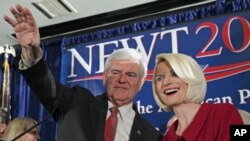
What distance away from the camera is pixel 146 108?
3.01 meters

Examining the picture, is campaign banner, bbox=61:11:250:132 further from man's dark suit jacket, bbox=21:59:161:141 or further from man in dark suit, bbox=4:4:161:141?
man's dark suit jacket, bbox=21:59:161:141

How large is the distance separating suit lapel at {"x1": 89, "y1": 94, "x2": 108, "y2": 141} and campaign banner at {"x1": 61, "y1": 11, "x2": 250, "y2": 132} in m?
1.63

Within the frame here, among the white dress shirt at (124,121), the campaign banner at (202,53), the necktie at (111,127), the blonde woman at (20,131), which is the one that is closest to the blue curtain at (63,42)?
the campaign banner at (202,53)

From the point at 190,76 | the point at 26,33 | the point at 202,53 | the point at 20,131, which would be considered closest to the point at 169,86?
the point at 190,76

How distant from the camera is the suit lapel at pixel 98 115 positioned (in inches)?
48.6

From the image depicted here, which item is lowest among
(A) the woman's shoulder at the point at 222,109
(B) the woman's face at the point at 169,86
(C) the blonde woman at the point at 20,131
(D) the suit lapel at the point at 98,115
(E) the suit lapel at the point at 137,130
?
(C) the blonde woman at the point at 20,131

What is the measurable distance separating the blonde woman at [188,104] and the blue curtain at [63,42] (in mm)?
2041

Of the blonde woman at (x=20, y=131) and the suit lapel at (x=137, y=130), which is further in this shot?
the blonde woman at (x=20, y=131)

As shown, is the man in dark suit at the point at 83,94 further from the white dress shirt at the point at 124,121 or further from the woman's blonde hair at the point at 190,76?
the woman's blonde hair at the point at 190,76

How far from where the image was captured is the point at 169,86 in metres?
1.09

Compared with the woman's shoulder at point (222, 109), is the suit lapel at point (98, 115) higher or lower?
lower

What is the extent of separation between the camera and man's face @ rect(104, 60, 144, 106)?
1388 mm

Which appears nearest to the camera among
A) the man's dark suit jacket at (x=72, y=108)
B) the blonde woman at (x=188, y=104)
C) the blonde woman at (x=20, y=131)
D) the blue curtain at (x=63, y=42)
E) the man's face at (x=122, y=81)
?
the blonde woman at (x=188, y=104)

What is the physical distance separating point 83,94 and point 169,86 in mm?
362
